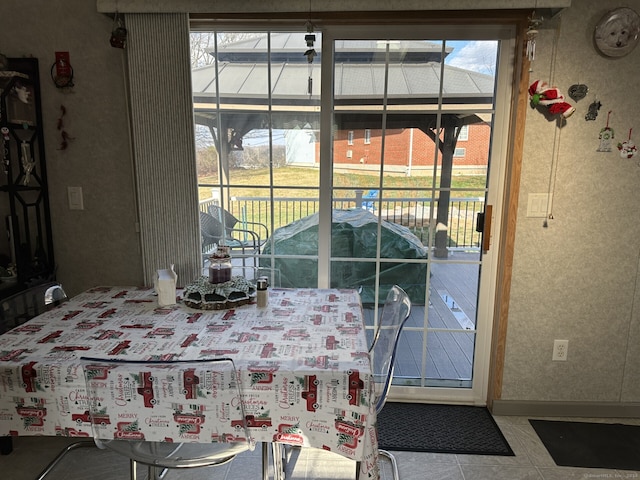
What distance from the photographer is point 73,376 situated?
1.34 metres

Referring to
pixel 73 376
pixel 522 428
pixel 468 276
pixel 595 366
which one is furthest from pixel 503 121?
pixel 73 376

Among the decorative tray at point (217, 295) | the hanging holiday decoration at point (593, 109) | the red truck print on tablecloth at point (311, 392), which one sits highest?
the hanging holiday decoration at point (593, 109)

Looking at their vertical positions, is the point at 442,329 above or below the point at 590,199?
below

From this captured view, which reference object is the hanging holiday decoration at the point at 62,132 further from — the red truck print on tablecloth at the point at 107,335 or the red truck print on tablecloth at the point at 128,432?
the red truck print on tablecloth at the point at 128,432

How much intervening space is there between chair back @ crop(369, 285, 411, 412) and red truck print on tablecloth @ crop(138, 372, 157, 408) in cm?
80

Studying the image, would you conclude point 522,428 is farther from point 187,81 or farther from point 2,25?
point 2,25

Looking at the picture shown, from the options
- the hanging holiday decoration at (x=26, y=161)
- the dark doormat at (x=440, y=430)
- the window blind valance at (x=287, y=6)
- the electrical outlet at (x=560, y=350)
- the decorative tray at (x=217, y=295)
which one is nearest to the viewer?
the decorative tray at (x=217, y=295)

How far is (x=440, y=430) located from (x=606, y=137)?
1.76 meters

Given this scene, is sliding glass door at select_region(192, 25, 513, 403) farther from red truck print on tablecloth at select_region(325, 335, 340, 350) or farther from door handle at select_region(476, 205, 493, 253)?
red truck print on tablecloth at select_region(325, 335, 340, 350)

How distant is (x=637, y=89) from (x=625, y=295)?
1077 millimetres

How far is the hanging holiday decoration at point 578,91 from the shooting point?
2100mm

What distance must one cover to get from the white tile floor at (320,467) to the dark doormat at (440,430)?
0.05 m

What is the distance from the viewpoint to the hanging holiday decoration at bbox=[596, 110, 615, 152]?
2.15 metres

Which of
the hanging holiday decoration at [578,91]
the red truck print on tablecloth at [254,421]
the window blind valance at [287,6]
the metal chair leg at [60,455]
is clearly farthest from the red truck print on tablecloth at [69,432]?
the hanging holiday decoration at [578,91]
